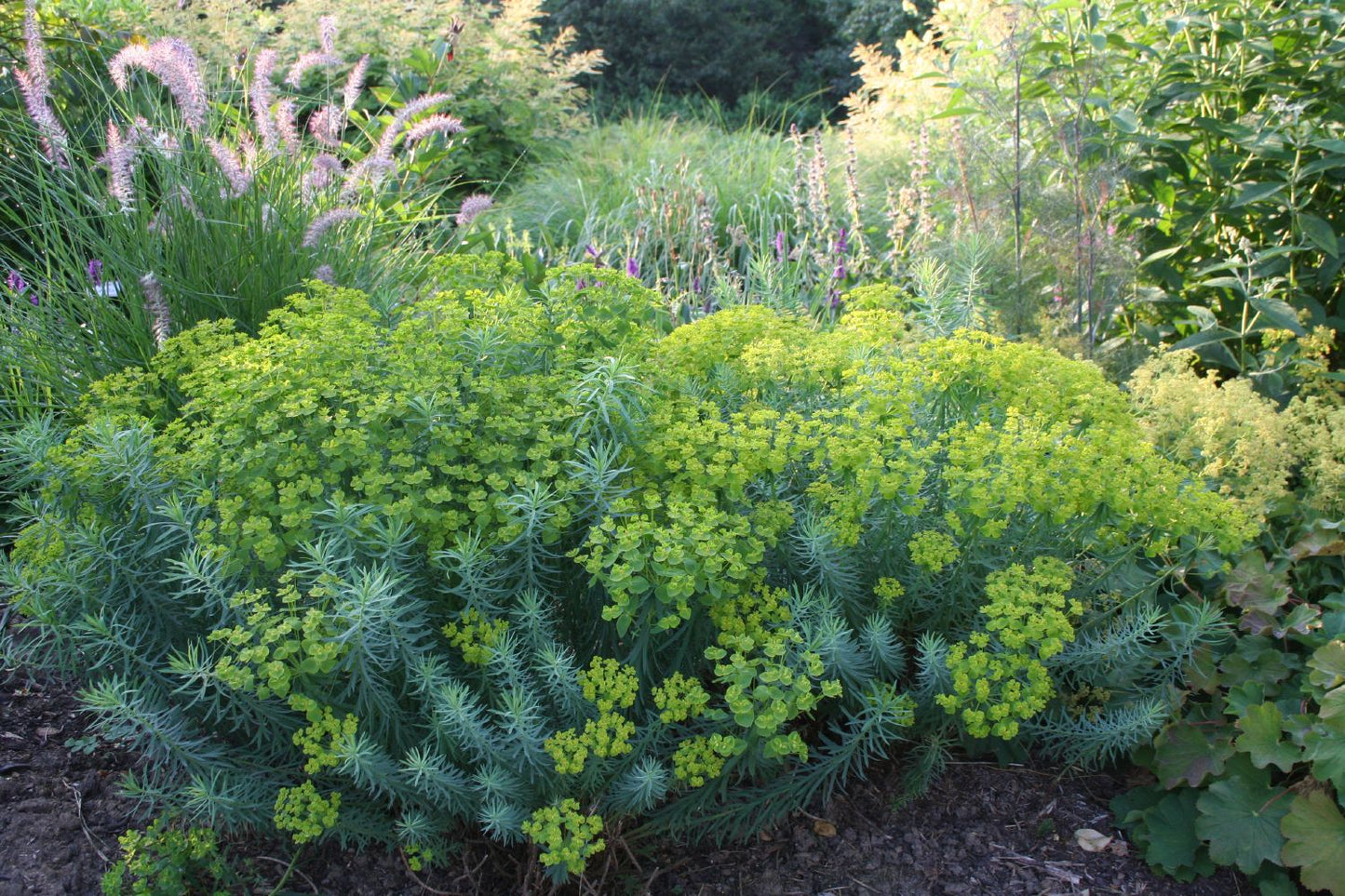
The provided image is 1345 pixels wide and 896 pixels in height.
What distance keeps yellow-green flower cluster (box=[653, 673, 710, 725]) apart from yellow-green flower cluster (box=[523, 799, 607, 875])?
9.3 inches

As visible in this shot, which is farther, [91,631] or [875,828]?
[875,828]

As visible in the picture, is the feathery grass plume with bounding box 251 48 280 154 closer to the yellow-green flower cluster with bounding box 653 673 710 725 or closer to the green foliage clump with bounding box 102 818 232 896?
the green foliage clump with bounding box 102 818 232 896

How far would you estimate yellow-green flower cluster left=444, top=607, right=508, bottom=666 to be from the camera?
202cm

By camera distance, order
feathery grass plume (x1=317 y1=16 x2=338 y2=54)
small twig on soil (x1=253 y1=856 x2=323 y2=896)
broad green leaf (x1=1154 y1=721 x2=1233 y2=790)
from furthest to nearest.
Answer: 1. feathery grass plume (x1=317 y1=16 x2=338 y2=54)
2. broad green leaf (x1=1154 y1=721 x2=1233 y2=790)
3. small twig on soil (x1=253 y1=856 x2=323 y2=896)

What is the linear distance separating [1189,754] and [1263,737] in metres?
0.17

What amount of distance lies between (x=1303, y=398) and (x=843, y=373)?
2165 mm

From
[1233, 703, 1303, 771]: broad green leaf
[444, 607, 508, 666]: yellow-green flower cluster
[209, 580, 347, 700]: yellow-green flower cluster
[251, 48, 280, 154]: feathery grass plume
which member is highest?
[251, 48, 280, 154]: feathery grass plume

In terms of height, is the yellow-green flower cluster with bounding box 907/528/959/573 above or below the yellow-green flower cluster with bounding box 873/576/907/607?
Answer: above

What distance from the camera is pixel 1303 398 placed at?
12.0 ft

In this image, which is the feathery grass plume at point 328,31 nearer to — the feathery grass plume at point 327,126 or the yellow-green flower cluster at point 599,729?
the feathery grass plume at point 327,126

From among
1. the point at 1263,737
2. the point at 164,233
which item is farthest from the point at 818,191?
the point at 1263,737

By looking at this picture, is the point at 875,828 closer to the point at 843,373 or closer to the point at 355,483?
the point at 843,373

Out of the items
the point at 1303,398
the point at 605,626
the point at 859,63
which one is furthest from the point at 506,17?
the point at 859,63

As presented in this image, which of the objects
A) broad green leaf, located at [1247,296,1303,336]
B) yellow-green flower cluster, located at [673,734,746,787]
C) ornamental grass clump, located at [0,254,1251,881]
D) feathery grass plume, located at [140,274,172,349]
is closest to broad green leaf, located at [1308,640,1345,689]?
ornamental grass clump, located at [0,254,1251,881]
